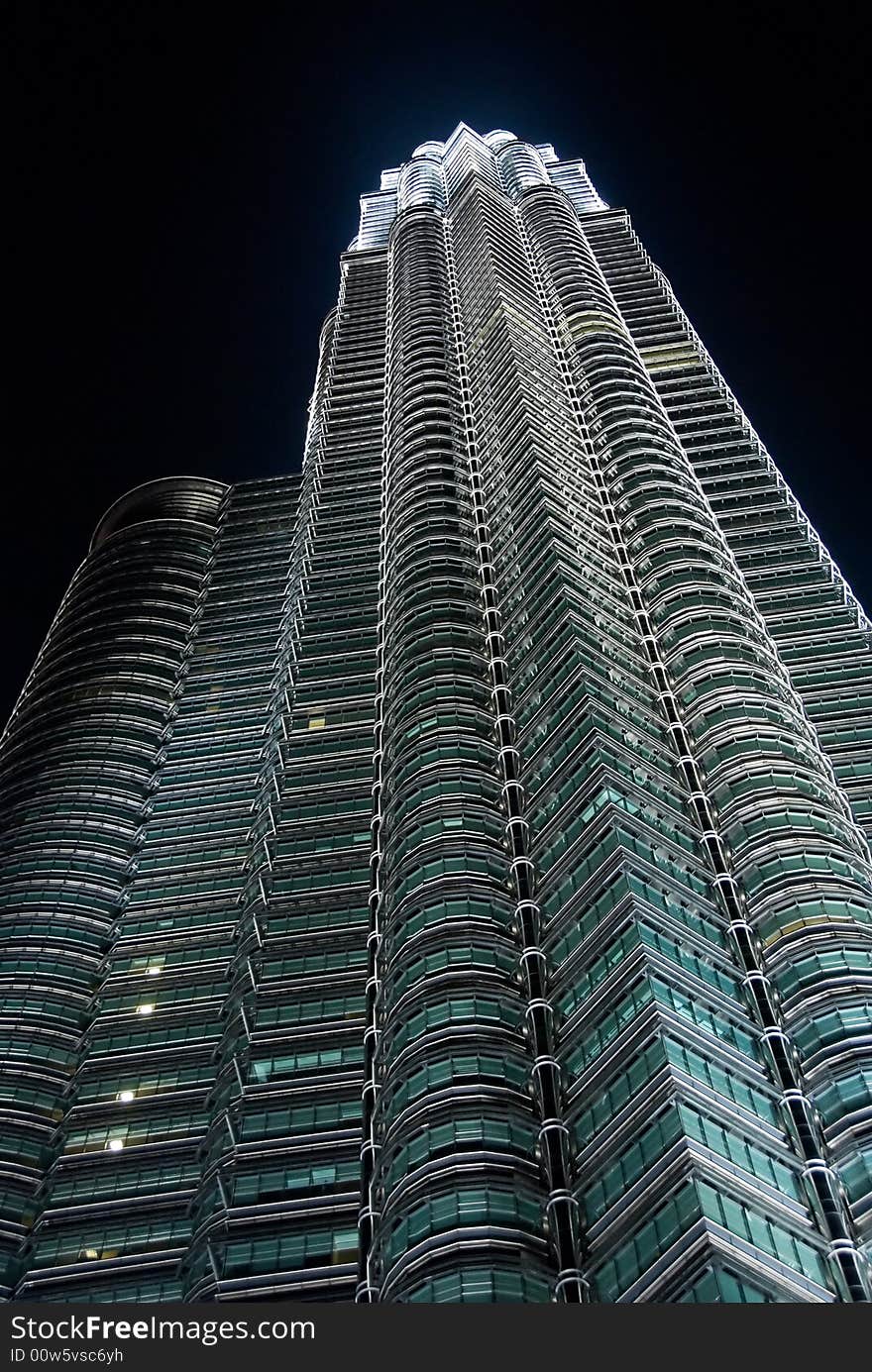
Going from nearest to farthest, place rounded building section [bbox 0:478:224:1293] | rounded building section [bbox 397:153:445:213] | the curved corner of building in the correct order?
1. rounded building section [bbox 0:478:224:1293]
2. the curved corner of building
3. rounded building section [bbox 397:153:445:213]

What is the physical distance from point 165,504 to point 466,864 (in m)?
69.4

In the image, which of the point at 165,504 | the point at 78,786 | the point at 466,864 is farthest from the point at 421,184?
the point at 466,864

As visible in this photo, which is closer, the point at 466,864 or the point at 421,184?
the point at 466,864

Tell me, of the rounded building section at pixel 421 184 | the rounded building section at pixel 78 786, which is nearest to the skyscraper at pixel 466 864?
the rounded building section at pixel 78 786

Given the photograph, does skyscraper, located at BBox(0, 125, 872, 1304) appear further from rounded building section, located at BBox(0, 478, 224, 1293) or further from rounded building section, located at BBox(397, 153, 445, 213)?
rounded building section, located at BBox(397, 153, 445, 213)

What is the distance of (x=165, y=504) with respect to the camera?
127m

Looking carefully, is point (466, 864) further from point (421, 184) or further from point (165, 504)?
point (421, 184)

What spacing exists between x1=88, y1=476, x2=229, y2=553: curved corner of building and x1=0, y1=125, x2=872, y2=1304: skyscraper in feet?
8.74

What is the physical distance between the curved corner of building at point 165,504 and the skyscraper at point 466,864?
2.66m

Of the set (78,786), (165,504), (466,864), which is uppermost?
(165,504)

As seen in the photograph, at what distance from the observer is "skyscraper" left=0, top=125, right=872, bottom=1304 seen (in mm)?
50156

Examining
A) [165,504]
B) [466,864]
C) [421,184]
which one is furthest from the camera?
[421,184]

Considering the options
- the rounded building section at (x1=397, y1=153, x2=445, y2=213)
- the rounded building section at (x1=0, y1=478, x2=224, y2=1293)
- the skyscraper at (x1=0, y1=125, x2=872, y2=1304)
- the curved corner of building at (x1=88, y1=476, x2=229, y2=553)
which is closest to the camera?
the skyscraper at (x1=0, y1=125, x2=872, y2=1304)

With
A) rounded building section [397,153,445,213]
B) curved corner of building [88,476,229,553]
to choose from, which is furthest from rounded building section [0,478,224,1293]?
rounded building section [397,153,445,213]
